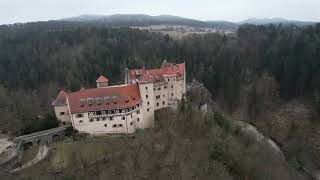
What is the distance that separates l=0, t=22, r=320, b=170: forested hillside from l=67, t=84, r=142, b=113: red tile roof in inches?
594

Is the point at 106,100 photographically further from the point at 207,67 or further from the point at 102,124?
the point at 207,67

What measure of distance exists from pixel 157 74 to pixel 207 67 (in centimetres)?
6368

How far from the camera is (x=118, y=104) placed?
5544 centimetres

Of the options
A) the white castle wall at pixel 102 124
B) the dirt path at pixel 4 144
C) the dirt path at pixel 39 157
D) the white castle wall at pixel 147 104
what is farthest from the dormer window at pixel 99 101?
the dirt path at pixel 4 144

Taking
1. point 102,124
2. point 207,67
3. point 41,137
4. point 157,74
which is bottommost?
point 207,67

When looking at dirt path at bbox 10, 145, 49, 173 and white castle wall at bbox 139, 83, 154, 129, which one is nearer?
dirt path at bbox 10, 145, 49, 173

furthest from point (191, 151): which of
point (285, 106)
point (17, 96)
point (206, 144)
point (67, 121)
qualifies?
point (285, 106)

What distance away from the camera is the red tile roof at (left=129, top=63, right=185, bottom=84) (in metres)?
58.5

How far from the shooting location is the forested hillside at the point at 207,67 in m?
93.1

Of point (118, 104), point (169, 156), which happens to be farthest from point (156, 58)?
point (169, 156)

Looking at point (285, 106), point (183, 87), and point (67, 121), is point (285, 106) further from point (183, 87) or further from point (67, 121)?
point (67, 121)

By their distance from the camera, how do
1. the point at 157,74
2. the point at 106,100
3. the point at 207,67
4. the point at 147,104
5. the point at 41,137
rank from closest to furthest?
the point at 41,137 < the point at 106,100 < the point at 147,104 < the point at 157,74 < the point at 207,67

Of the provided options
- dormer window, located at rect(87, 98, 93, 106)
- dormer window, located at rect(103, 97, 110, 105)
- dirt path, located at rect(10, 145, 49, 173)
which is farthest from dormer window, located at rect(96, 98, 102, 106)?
dirt path, located at rect(10, 145, 49, 173)

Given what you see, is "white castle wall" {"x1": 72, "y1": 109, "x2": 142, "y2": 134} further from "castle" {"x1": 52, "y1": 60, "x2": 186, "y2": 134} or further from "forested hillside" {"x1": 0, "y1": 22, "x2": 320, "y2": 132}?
"forested hillside" {"x1": 0, "y1": 22, "x2": 320, "y2": 132}
